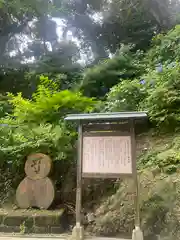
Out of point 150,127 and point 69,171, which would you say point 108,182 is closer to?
point 69,171

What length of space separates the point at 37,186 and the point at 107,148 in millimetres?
1410

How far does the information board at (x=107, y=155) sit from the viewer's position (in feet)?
10.5

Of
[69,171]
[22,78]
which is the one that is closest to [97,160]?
[69,171]

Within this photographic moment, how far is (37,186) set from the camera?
12.8 ft

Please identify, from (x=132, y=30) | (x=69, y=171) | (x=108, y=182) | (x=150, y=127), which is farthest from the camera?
(x=132, y=30)

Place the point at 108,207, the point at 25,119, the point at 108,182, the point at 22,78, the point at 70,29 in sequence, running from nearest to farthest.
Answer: the point at 108,207
the point at 108,182
the point at 25,119
the point at 22,78
the point at 70,29

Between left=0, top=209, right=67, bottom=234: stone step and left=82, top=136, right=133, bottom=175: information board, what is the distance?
3.02 feet

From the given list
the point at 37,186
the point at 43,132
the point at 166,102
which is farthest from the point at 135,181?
the point at 166,102

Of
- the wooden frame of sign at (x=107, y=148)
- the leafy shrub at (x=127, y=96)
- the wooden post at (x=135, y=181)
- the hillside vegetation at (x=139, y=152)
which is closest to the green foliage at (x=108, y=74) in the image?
the hillside vegetation at (x=139, y=152)

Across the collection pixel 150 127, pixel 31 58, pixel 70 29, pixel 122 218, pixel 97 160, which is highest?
pixel 70 29

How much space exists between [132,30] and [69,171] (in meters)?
7.57

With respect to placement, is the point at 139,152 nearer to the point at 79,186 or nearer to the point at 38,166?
the point at 79,186

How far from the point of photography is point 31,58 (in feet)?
33.7

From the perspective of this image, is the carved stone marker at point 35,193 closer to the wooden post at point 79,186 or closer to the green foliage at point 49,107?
the wooden post at point 79,186
